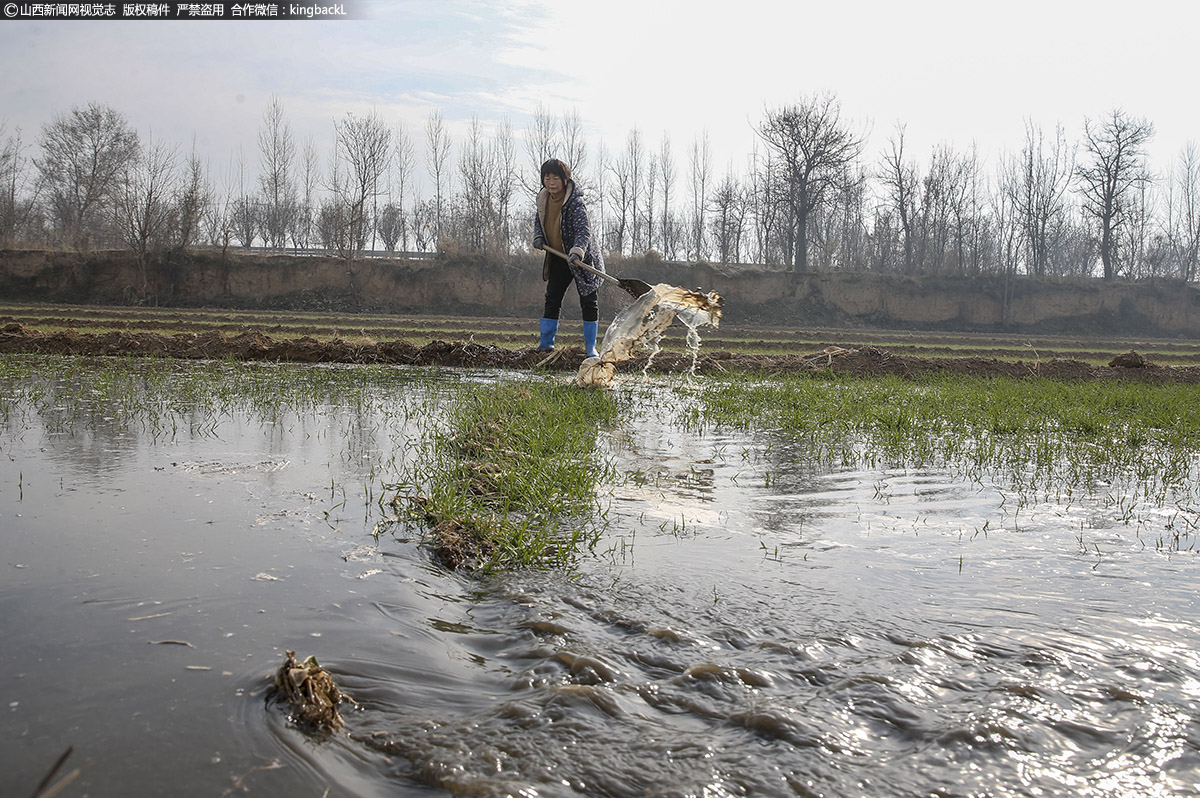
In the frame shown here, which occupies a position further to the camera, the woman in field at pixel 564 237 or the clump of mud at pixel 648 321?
the woman in field at pixel 564 237

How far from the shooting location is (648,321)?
10.5 meters

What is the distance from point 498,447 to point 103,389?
546cm

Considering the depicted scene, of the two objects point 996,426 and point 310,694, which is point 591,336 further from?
point 310,694

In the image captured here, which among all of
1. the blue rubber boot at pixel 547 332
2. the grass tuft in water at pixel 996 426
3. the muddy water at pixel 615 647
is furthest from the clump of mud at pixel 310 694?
the blue rubber boot at pixel 547 332

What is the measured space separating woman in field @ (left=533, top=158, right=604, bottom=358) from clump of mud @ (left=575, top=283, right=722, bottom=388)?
0.72 metres

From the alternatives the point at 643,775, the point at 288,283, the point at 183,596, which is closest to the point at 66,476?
the point at 183,596

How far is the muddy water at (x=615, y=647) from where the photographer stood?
2162 mm

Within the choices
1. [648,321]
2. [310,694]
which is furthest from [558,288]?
[310,694]

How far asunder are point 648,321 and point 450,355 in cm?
519

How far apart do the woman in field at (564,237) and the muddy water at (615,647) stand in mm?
6648

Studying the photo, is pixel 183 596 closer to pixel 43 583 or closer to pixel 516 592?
pixel 43 583

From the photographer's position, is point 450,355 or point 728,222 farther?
point 728,222

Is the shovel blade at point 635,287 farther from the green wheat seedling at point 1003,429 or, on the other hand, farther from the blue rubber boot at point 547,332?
the green wheat seedling at point 1003,429

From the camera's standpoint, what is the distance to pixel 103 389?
29.4 ft
